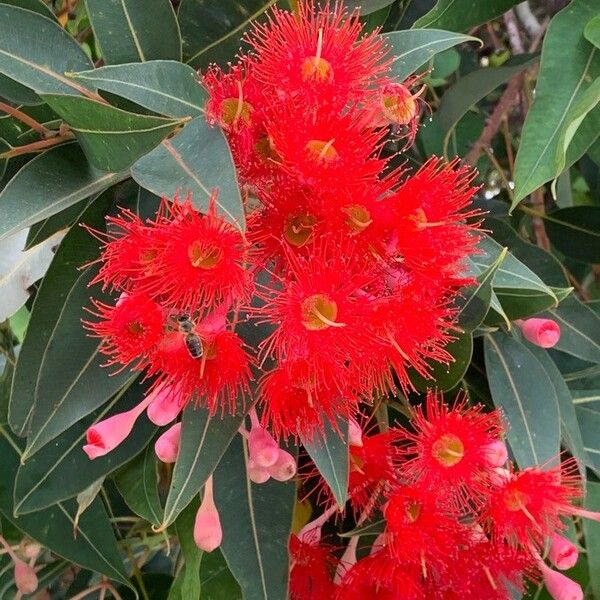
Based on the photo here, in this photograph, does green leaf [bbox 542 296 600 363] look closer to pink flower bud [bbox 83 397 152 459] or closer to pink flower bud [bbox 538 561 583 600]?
pink flower bud [bbox 538 561 583 600]

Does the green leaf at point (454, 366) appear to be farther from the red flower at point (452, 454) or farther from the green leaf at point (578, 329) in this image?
the green leaf at point (578, 329)

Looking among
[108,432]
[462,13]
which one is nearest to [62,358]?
[108,432]

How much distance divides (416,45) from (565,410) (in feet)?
1.41

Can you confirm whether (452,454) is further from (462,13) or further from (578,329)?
(462,13)

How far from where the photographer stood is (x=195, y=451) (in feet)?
2.15

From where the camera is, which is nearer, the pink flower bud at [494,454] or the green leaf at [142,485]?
the pink flower bud at [494,454]

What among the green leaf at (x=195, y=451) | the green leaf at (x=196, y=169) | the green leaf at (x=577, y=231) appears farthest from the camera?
the green leaf at (x=577, y=231)

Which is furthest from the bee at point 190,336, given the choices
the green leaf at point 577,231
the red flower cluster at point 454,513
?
the green leaf at point 577,231

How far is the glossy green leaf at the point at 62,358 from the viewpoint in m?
0.71

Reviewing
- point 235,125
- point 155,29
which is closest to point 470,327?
point 235,125

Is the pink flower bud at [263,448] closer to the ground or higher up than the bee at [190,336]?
closer to the ground

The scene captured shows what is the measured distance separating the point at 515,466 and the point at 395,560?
210 mm

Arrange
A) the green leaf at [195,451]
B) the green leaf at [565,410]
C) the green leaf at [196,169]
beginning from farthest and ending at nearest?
the green leaf at [565,410]
the green leaf at [195,451]
the green leaf at [196,169]

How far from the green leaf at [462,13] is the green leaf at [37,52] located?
0.33m
